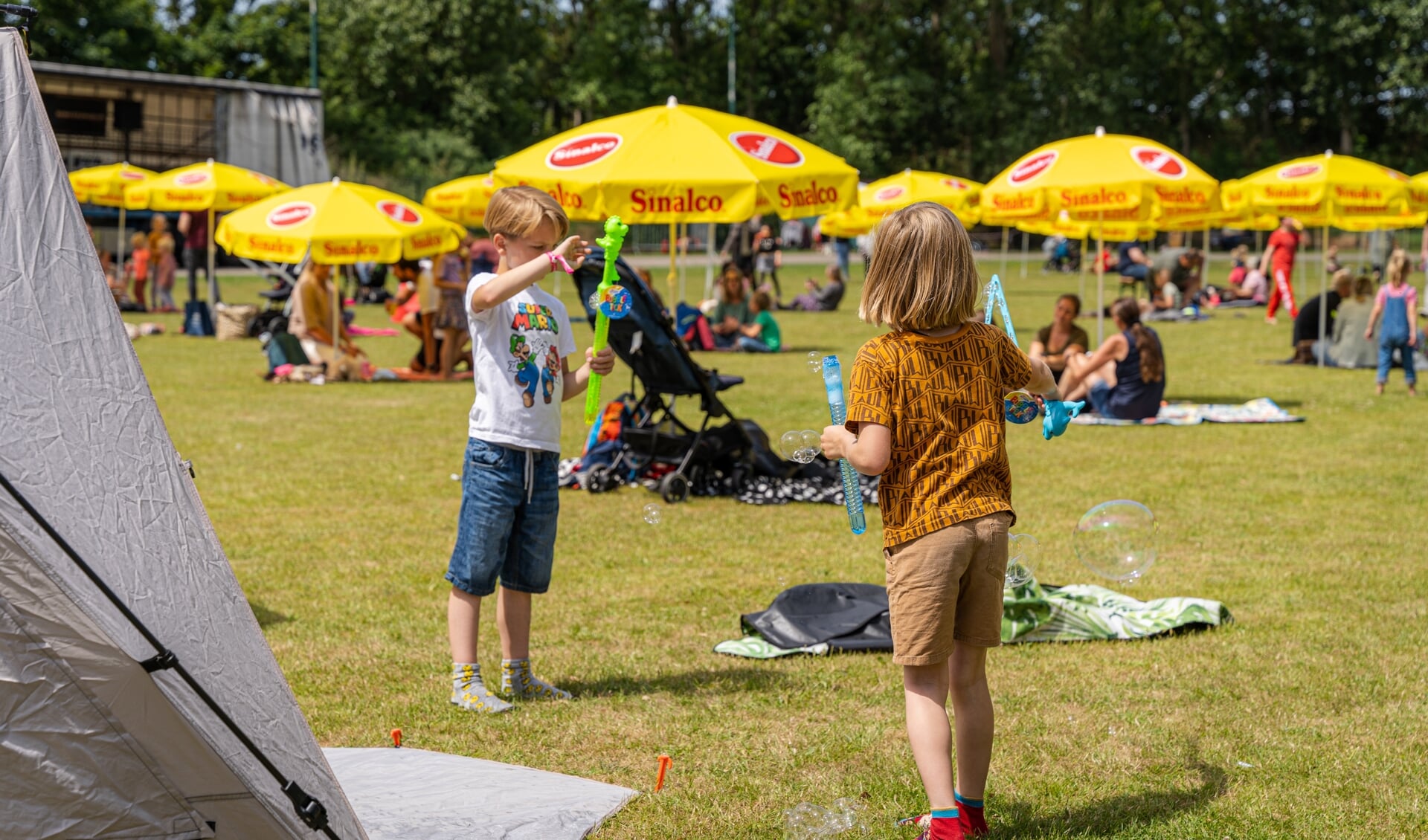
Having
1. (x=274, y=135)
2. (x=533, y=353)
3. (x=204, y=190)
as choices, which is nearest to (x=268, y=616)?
(x=533, y=353)

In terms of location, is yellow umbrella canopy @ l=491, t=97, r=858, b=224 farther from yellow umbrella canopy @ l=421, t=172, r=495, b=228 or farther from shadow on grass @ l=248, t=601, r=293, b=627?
yellow umbrella canopy @ l=421, t=172, r=495, b=228

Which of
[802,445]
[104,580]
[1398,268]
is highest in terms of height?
[1398,268]

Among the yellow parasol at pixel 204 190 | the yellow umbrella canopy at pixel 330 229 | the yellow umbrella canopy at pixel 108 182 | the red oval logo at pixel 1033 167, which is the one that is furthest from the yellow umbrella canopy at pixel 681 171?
the yellow umbrella canopy at pixel 108 182

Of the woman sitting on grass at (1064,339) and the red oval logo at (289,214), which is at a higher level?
the red oval logo at (289,214)

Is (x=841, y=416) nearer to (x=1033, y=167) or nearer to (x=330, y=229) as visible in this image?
(x=1033, y=167)

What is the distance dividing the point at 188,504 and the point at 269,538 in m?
4.54

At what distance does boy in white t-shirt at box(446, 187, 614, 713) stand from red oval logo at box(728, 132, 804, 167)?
14.7ft

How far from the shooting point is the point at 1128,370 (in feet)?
40.0

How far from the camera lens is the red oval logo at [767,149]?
8.96 metres

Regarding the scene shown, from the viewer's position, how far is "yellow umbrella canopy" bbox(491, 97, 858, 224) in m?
8.45

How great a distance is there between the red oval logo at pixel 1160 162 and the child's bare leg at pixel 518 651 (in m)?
9.59

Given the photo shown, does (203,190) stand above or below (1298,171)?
below

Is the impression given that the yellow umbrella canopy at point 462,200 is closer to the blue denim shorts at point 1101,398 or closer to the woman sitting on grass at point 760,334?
the woman sitting on grass at point 760,334

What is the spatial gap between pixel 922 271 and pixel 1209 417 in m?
9.98
